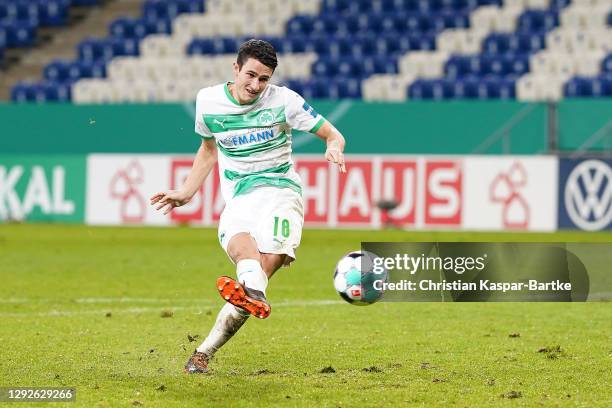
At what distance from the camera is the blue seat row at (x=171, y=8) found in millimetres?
29891

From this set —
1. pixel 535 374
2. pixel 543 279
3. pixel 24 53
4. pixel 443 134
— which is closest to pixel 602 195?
pixel 443 134

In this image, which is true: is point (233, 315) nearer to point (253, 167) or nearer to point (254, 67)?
point (253, 167)

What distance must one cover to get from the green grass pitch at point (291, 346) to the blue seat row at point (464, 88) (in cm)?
1033

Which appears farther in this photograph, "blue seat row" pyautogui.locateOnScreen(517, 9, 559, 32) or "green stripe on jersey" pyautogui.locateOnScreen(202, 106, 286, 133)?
"blue seat row" pyautogui.locateOnScreen(517, 9, 559, 32)

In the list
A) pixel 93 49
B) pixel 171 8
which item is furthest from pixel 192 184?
pixel 171 8

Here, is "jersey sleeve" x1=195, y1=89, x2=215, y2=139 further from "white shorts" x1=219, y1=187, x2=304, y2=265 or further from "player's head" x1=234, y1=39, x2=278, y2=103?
"white shorts" x1=219, y1=187, x2=304, y2=265

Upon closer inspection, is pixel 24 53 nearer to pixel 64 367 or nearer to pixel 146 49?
pixel 146 49

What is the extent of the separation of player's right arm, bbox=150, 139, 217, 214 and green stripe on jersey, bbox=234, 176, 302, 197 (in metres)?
0.29

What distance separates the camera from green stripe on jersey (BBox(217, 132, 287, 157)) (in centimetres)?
721

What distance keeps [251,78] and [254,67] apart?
0.08m

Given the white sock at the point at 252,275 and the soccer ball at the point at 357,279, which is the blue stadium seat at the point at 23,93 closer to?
the soccer ball at the point at 357,279

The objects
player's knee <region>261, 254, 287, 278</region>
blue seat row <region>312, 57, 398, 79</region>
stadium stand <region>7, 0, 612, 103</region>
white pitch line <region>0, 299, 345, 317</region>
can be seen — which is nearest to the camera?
player's knee <region>261, 254, 287, 278</region>

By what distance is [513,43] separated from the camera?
25.3m

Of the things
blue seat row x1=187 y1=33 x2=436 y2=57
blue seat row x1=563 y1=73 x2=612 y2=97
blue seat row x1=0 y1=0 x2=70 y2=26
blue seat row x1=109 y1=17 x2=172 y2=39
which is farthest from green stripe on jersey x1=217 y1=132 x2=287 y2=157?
blue seat row x1=0 y1=0 x2=70 y2=26
